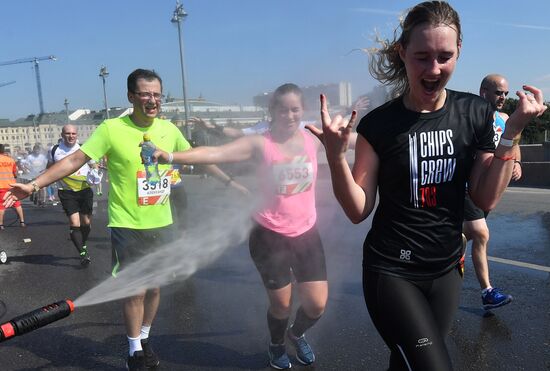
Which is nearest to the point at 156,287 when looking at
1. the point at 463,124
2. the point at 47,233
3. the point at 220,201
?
the point at 463,124

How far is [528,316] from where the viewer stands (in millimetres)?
4000

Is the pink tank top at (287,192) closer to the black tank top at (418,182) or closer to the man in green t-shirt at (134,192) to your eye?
the man in green t-shirt at (134,192)

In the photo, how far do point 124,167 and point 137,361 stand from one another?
4.32 ft

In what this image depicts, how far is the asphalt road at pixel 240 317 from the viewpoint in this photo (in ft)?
11.4

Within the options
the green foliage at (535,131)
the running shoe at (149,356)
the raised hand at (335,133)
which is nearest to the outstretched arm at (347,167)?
the raised hand at (335,133)

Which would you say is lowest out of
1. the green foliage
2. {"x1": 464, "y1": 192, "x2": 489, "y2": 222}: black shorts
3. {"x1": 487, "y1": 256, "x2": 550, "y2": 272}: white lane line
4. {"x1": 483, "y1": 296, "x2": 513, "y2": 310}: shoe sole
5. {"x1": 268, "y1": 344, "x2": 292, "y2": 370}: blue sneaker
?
the green foliage

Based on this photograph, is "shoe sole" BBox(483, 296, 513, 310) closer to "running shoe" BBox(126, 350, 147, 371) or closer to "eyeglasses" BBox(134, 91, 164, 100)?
"running shoe" BBox(126, 350, 147, 371)

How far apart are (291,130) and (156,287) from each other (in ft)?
4.87

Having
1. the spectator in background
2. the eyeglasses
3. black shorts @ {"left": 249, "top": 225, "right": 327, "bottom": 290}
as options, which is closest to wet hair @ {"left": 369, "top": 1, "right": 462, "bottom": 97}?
black shorts @ {"left": 249, "top": 225, "right": 327, "bottom": 290}

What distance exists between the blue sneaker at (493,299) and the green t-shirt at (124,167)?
274 cm

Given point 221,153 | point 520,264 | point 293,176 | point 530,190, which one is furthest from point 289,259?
point 530,190

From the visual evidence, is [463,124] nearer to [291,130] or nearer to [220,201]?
[291,130]

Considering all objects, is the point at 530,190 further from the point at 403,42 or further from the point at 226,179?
the point at 403,42

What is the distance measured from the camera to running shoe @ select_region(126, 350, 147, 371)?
3.33 m
